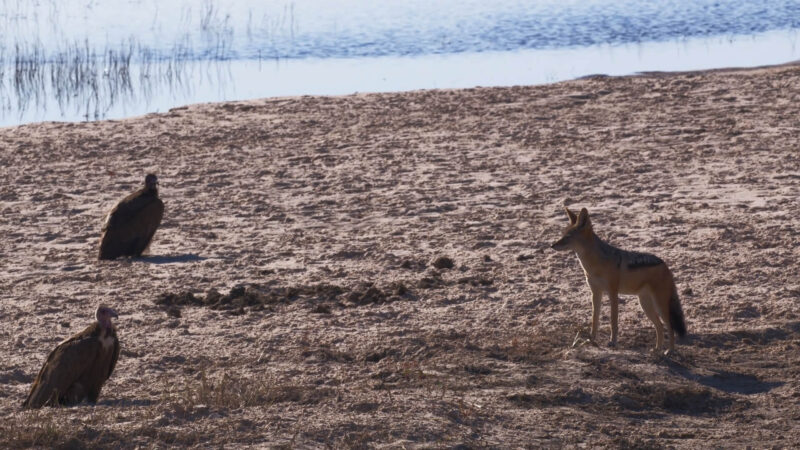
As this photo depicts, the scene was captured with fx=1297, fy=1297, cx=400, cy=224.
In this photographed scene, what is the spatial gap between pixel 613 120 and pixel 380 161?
3355 mm

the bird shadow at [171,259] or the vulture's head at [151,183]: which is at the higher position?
the vulture's head at [151,183]

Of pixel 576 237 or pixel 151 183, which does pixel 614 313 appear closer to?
pixel 576 237

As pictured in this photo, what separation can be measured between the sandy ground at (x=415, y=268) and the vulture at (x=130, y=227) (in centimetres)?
23

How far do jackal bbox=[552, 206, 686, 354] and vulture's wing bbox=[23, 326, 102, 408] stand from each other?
9.72ft

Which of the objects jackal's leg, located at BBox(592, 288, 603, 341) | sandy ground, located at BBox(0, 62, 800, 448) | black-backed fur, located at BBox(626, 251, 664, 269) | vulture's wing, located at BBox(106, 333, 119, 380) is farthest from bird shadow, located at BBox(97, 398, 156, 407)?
black-backed fur, located at BBox(626, 251, 664, 269)

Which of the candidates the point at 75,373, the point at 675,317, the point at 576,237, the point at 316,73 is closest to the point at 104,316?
the point at 75,373

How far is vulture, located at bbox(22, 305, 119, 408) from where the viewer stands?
758 centimetres

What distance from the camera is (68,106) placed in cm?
2159

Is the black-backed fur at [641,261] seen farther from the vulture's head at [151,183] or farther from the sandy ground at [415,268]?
the vulture's head at [151,183]

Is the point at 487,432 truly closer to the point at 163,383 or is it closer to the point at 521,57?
the point at 163,383

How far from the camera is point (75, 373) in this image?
7594mm

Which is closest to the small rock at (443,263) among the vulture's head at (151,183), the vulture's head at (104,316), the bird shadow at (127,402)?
the vulture's head at (151,183)

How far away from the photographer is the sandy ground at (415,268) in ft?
23.3

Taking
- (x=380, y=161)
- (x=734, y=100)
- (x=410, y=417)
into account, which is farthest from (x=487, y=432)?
(x=734, y=100)
